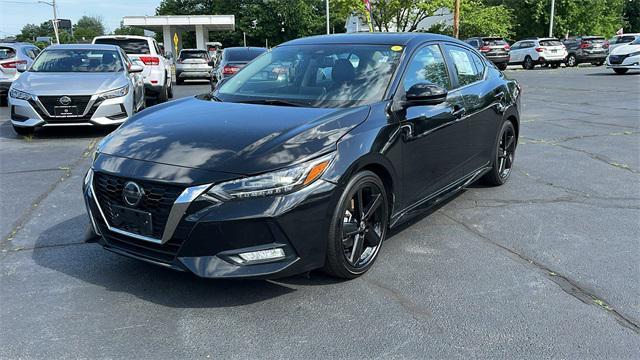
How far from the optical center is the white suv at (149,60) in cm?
1439

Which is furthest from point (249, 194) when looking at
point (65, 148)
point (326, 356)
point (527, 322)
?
point (65, 148)

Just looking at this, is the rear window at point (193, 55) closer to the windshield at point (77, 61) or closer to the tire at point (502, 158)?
the windshield at point (77, 61)

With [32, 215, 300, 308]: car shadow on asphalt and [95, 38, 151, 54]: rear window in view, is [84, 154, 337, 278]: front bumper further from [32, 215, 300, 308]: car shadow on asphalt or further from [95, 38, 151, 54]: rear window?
[95, 38, 151, 54]: rear window

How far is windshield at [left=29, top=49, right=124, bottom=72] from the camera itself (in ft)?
32.7

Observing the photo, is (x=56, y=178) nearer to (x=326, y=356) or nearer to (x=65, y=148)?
(x=65, y=148)

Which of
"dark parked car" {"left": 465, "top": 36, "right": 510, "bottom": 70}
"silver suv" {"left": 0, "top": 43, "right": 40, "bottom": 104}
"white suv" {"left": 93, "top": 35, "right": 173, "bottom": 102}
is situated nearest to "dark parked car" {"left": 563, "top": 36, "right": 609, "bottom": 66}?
"dark parked car" {"left": 465, "top": 36, "right": 510, "bottom": 70}

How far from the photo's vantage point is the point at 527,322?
322 centimetres

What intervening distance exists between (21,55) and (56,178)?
1122cm

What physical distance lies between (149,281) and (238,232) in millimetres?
1002

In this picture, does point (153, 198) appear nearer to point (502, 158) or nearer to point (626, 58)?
point (502, 158)

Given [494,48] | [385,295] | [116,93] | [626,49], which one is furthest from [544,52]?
[385,295]

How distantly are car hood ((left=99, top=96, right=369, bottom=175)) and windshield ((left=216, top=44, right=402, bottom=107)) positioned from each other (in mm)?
262

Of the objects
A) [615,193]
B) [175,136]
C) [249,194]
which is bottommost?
[615,193]

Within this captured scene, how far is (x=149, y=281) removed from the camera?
3713mm
